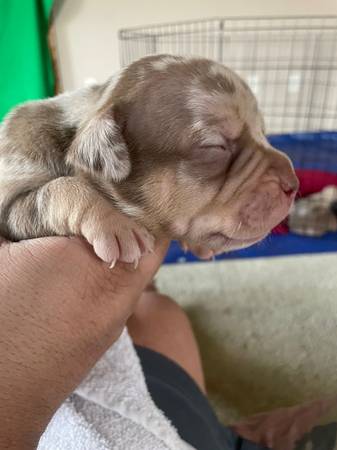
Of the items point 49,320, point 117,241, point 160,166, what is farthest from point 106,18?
point 49,320

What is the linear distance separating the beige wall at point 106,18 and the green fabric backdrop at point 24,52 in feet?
0.47

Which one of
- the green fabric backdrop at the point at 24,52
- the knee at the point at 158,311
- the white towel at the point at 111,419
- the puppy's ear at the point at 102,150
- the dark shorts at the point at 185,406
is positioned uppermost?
the puppy's ear at the point at 102,150

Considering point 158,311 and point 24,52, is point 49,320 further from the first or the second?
point 24,52

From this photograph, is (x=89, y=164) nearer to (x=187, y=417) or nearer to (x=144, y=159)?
(x=144, y=159)

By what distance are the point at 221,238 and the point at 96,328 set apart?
1.06 feet

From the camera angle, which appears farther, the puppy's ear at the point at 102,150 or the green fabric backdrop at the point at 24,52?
the green fabric backdrop at the point at 24,52

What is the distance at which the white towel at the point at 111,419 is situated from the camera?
92cm

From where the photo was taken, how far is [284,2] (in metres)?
3.03

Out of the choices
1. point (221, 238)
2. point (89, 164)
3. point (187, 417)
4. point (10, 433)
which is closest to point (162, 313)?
point (187, 417)

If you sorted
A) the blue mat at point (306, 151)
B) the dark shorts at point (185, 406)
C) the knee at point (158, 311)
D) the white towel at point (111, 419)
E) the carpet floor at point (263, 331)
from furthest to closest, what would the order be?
1. the blue mat at point (306, 151)
2. the knee at point (158, 311)
3. the dark shorts at point (185, 406)
4. the white towel at point (111, 419)
5. the carpet floor at point (263, 331)

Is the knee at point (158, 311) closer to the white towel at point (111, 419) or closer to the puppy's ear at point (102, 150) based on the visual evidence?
the white towel at point (111, 419)

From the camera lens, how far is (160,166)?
3.09 feet

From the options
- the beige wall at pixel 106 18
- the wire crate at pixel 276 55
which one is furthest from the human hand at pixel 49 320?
the beige wall at pixel 106 18

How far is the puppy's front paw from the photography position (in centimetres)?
81
